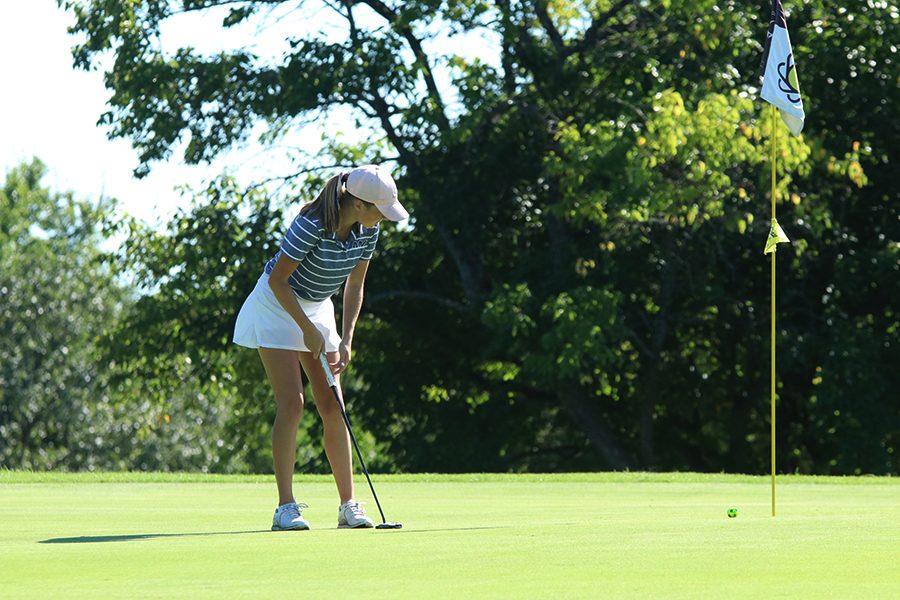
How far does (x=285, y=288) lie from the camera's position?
23.1 ft

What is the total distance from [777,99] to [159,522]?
4321 millimetres

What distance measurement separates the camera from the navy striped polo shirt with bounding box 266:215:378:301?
6977mm

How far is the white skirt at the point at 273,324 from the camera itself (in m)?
7.26

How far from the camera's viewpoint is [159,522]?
7.47m

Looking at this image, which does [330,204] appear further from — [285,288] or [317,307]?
[317,307]

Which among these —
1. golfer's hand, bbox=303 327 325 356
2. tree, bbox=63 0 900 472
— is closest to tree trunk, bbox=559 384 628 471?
tree, bbox=63 0 900 472

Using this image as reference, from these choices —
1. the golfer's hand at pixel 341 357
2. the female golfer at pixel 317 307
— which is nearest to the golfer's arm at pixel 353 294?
the female golfer at pixel 317 307

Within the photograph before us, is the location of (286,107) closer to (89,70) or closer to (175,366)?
(89,70)

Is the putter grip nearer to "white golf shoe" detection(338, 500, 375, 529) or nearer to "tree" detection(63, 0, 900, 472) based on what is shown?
"white golf shoe" detection(338, 500, 375, 529)

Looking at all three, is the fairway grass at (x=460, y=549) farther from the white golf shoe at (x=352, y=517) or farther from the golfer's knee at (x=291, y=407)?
the golfer's knee at (x=291, y=407)

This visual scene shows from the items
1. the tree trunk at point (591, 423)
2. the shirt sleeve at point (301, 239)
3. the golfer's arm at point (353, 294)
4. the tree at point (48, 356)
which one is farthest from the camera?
the tree at point (48, 356)

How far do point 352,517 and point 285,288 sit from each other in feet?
3.59

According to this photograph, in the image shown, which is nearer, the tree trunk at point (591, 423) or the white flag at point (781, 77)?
the white flag at point (781, 77)

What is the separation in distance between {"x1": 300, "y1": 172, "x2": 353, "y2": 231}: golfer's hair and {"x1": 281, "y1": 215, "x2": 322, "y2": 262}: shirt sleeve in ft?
0.16
